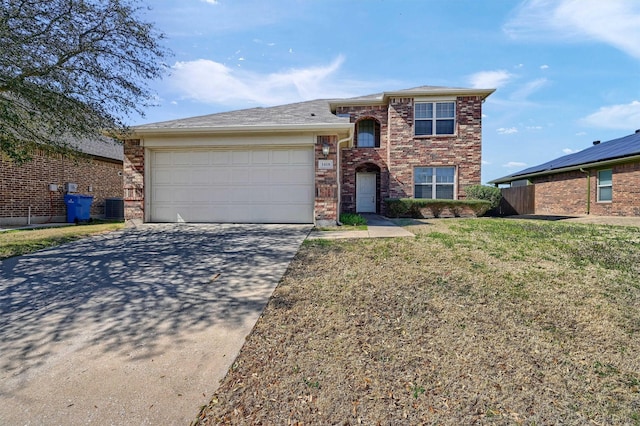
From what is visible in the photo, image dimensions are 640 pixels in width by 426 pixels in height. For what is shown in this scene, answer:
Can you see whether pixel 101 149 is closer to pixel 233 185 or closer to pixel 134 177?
pixel 134 177

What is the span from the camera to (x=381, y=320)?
2938mm

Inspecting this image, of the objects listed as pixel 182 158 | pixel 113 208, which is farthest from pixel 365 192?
pixel 113 208

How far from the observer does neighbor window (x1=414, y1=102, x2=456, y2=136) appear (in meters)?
14.1

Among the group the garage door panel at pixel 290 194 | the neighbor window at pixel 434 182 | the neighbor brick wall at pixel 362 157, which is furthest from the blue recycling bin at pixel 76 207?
the neighbor window at pixel 434 182

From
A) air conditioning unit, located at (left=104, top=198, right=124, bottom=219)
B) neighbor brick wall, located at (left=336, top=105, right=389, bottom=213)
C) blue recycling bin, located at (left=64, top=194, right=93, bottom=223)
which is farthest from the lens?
neighbor brick wall, located at (left=336, top=105, right=389, bottom=213)

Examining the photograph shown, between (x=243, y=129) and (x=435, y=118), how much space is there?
369 inches

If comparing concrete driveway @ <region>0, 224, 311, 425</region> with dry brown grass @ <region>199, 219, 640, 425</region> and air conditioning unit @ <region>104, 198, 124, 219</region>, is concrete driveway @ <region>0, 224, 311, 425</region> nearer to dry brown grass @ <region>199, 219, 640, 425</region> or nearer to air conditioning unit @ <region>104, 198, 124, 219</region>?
dry brown grass @ <region>199, 219, 640, 425</region>

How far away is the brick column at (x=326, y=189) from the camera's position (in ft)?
28.6

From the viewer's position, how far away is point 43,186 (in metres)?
12.2

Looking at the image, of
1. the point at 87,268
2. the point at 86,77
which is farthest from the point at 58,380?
the point at 86,77

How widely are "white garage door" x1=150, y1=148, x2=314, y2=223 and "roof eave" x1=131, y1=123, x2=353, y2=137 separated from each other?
1.96 ft

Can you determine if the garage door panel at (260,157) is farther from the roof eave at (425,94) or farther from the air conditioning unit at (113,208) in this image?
the air conditioning unit at (113,208)

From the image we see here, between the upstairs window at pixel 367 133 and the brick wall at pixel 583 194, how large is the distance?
9.90 metres

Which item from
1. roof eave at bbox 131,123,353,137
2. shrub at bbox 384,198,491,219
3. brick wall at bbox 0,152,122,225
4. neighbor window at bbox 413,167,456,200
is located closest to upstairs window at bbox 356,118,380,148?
neighbor window at bbox 413,167,456,200
